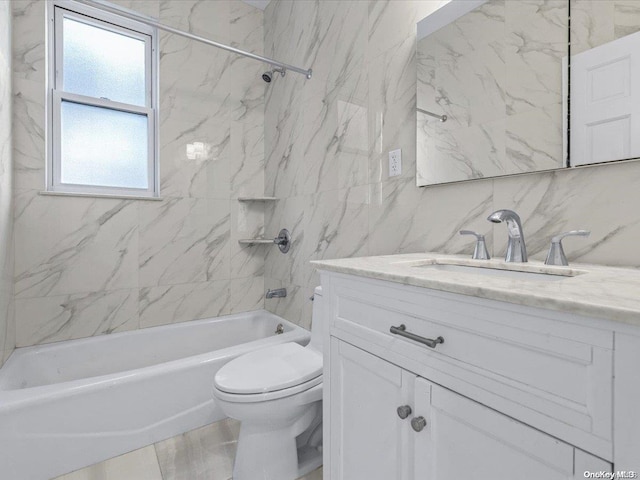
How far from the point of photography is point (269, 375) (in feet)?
4.22

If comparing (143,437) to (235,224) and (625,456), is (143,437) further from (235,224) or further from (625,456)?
(625,456)

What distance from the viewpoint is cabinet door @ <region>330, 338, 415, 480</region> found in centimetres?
77

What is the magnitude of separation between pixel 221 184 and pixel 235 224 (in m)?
0.31

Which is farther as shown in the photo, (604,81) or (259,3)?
(259,3)

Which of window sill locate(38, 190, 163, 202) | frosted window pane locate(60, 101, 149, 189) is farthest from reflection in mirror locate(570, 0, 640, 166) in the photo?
frosted window pane locate(60, 101, 149, 189)

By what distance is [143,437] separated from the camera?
59.0 inches

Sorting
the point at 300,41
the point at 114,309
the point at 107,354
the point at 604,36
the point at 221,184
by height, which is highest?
the point at 300,41

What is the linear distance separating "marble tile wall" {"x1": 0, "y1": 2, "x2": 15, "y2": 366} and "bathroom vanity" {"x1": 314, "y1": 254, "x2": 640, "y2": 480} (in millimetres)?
1624

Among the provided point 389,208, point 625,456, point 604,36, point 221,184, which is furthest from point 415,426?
point 221,184

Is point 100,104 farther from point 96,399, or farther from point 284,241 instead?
point 96,399

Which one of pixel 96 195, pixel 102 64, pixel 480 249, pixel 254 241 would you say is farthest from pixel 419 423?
pixel 102 64

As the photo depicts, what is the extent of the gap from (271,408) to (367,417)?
0.47m

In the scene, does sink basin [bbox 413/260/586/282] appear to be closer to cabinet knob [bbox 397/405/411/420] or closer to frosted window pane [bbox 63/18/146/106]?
cabinet knob [bbox 397/405/411/420]

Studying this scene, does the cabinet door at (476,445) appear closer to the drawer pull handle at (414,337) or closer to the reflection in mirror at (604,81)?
the drawer pull handle at (414,337)
